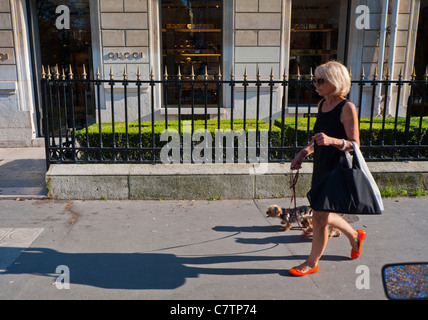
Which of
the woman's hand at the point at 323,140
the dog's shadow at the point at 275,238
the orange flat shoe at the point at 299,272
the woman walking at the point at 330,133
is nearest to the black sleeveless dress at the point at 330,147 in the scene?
the woman walking at the point at 330,133

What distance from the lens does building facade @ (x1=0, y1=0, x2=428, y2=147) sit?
32.5ft

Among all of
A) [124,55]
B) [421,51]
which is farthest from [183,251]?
[421,51]

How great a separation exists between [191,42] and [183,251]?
8.16 meters

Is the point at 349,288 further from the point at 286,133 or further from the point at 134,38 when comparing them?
the point at 134,38

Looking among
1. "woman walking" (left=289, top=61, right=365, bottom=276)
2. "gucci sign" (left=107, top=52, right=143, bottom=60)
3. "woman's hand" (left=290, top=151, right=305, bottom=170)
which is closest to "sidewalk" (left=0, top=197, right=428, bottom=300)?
"woman walking" (left=289, top=61, right=365, bottom=276)

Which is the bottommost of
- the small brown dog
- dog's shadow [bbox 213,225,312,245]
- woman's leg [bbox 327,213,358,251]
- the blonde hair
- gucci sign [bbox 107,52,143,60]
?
dog's shadow [bbox 213,225,312,245]

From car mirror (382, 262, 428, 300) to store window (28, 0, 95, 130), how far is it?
9.71 meters

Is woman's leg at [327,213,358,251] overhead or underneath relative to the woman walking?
underneath

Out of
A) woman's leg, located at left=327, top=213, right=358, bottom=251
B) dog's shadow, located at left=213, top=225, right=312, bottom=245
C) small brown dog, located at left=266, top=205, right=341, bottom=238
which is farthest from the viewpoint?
small brown dog, located at left=266, top=205, right=341, bottom=238

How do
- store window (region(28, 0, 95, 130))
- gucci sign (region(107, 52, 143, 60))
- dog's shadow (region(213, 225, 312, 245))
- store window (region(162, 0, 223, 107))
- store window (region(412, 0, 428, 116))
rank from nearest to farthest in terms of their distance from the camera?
dog's shadow (region(213, 225, 312, 245)) → gucci sign (region(107, 52, 143, 60)) → store window (region(28, 0, 95, 130)) → store window (region(162, 0, 223, 107)) → store window (region(412, 0, 428, 116))

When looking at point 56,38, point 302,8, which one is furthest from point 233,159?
point 56,38

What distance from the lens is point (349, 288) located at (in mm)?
3436

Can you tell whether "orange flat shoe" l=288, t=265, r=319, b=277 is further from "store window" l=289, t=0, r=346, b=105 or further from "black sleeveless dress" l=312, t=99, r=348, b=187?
"store window" l=289, t=0, r=346, b=105

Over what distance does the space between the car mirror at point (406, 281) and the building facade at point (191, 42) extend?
8.20m
